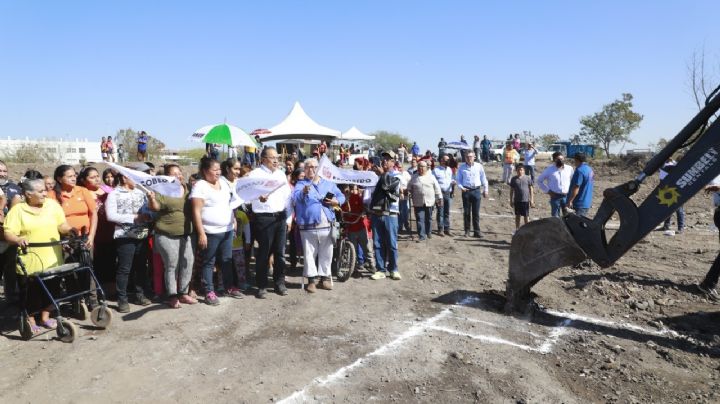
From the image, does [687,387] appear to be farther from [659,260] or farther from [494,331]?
[659,260]

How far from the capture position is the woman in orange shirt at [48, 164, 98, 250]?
586 centimetres

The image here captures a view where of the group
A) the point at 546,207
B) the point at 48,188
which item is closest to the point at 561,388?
the point at 48,188

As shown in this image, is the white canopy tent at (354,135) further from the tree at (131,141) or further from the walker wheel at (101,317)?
the walker wheel at (101,317)

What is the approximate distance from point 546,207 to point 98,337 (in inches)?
621

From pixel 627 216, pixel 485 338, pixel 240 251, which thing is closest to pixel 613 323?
pixel 627 216

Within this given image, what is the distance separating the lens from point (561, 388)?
167 inches

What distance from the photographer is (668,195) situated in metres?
4.87

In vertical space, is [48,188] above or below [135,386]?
above

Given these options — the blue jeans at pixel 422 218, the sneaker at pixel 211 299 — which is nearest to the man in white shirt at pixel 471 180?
the blue jeans at pixel 422 218

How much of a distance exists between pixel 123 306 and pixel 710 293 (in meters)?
8.00

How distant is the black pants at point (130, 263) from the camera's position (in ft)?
19.9

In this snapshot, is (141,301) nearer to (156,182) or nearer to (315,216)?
(156,182)

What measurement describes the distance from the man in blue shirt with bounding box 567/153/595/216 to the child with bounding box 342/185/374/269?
4158 millimetres

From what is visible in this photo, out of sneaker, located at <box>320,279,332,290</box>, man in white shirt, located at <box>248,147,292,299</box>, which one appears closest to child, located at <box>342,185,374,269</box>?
sneaker, located at <box>320,279,332,290</box>
